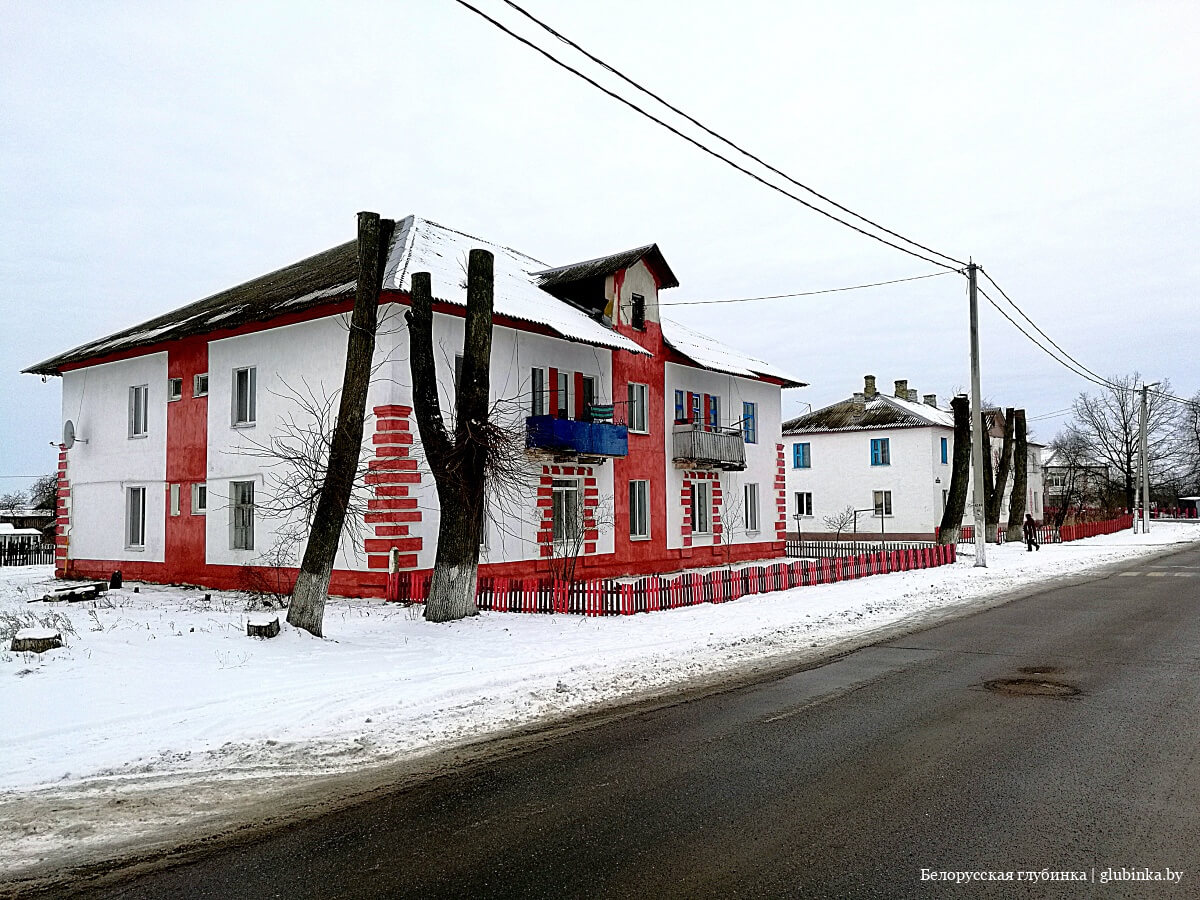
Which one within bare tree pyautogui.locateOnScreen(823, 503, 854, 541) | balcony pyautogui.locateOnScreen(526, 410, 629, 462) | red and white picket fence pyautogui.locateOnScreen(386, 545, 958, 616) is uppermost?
balcony pyautogui.locateOnScreen(526, 410, 629, 462)

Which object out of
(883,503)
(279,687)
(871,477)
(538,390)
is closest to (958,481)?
(883,503)

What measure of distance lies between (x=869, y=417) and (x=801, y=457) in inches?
170

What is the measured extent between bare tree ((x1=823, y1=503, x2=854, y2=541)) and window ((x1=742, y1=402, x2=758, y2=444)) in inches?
667

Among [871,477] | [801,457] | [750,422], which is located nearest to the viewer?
[750,422]

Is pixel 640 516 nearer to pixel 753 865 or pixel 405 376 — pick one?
pixel 405 376

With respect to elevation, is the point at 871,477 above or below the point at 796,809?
above

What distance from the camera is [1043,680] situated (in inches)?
374

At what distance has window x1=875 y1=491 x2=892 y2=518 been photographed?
46938 millimetres

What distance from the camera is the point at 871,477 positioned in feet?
156

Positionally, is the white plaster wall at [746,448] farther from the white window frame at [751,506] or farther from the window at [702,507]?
the window at [702,507]

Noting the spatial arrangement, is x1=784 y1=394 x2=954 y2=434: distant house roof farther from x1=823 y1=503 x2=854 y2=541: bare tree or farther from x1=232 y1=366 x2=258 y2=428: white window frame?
x1=232 y1=366 x2=258 y2=428: white window frame

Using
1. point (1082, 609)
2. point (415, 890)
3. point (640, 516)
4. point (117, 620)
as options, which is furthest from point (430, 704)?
point (640, 516)

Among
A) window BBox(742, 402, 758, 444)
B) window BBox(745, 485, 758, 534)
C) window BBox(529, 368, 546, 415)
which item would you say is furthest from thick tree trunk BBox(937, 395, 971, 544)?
window BBox(529, 368, 546, 415)

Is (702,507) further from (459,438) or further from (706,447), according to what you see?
(459,438)
